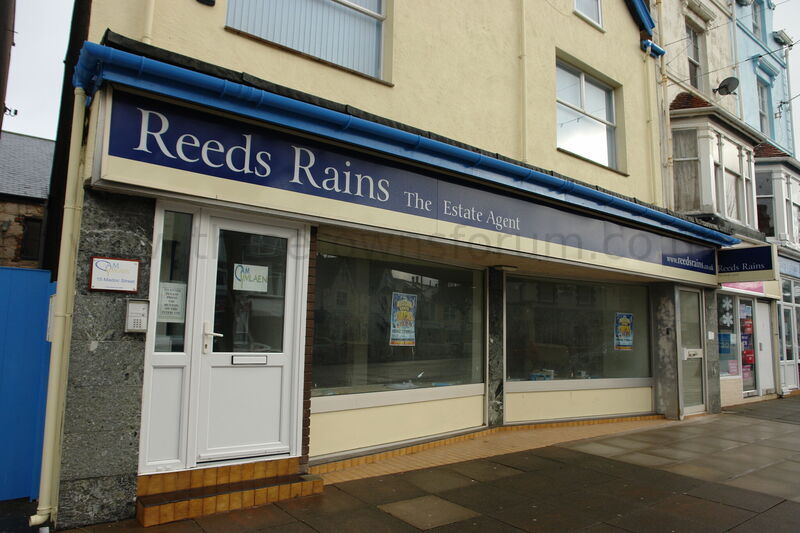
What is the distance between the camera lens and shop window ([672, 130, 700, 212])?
1081 centimetres

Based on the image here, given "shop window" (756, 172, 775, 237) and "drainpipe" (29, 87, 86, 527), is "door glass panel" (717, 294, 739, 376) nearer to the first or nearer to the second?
"shop window" (756, 172, 775, 237)

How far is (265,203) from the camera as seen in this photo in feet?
14.9

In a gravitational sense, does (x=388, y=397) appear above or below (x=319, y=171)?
below

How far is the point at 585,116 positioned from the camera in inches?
355

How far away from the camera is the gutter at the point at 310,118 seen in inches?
153

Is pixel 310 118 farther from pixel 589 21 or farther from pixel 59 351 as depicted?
pixel 589 21

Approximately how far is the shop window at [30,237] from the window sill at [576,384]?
2194 centimetres

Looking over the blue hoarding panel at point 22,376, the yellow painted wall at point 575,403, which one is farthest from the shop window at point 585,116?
the blue hoarding panel at point 22,376

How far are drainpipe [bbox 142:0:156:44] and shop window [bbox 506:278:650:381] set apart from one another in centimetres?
593

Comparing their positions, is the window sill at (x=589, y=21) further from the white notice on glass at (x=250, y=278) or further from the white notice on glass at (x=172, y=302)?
the white notice on glass at (x=172, y=302)

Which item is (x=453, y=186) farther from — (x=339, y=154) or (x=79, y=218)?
(x=79, y=218)

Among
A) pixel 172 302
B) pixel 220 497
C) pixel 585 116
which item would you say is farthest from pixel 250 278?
pixel 585 116

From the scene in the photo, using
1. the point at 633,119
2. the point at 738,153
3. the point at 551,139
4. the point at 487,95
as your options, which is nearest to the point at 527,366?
the point at 551,139

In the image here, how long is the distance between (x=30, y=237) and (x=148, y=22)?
888 inches
